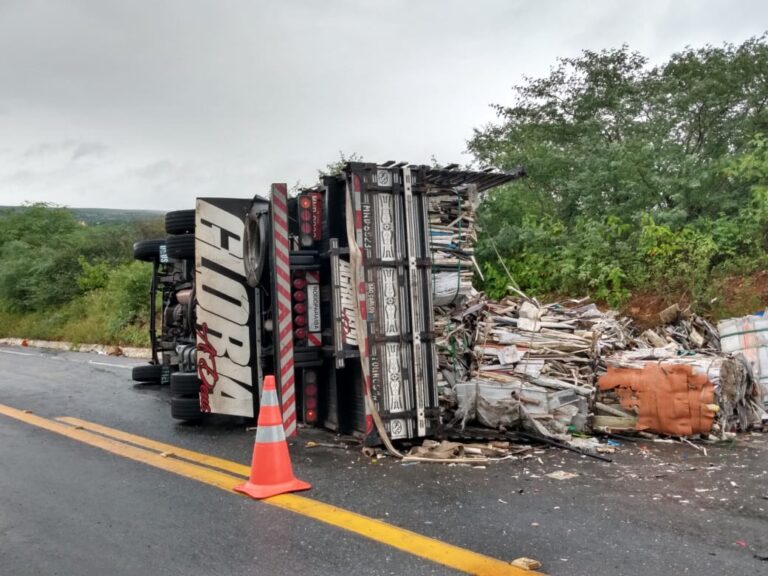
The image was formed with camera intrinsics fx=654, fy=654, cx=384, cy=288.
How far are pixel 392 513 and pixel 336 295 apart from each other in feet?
7.54

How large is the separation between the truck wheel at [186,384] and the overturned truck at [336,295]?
13 millimetres

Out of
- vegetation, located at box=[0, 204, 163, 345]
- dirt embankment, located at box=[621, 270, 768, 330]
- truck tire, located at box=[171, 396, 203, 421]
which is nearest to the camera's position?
truck tire, located at box=[171, 396, 203, 421]

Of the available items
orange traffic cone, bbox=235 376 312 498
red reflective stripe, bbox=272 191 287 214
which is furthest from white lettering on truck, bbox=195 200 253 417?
orange traffic cone, bbox=235 376 312 498

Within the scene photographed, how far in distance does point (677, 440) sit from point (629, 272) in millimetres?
4467

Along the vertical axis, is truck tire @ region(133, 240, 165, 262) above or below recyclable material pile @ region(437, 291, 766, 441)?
above

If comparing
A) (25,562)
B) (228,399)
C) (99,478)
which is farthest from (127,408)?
(25,562)

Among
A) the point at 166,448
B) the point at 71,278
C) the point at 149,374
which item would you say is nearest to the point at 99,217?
the point at 71,278

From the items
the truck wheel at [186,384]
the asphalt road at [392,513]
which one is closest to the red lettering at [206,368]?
the truck wheel at [186,384]

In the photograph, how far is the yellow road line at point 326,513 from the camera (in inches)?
141

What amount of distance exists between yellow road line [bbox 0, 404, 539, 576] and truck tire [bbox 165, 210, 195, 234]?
271cm

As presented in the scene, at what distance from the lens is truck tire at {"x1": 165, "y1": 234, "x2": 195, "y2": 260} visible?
8398 millimetres

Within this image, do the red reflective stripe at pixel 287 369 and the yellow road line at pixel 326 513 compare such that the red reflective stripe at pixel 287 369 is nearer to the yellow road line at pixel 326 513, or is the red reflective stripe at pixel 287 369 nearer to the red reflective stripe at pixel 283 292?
the red reflective stripe at pixel 283 292

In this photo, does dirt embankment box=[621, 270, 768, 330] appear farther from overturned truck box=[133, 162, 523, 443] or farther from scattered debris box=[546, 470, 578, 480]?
scattered debris box=[546, 470, 578, 480]

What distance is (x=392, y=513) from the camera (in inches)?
173
